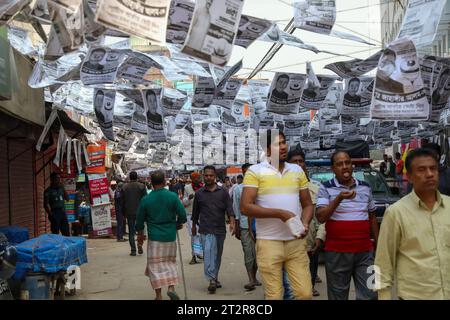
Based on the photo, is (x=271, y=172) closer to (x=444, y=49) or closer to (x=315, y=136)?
(x=444, y=49)

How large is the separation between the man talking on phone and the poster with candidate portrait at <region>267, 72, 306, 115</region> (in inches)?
309

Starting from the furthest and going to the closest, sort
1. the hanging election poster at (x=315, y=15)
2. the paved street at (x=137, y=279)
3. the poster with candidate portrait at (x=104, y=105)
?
the poster with candidate portrait at (x=104, y=105) → the paved street at (x=137, y=279) → the hanging election poster at (x=315, y=15)

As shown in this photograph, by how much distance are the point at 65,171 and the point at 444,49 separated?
1518 cm

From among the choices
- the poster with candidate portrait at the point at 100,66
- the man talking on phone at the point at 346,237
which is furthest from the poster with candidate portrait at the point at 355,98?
the man talking on phone at the point at 346,237

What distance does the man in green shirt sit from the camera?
322 inches

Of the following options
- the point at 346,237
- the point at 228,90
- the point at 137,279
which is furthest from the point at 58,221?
the point at 346,237

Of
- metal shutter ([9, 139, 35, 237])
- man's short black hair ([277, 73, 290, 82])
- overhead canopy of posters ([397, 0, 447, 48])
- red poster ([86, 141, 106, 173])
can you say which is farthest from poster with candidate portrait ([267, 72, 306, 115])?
red poster ([86, 141, 106, 173])

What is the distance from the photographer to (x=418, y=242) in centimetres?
362

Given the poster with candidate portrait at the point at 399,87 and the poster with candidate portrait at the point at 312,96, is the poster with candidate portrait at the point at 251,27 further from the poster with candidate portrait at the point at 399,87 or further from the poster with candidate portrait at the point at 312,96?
the poster with candidate portrait at the point at 312,96

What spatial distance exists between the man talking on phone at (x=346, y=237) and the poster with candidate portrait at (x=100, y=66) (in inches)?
221

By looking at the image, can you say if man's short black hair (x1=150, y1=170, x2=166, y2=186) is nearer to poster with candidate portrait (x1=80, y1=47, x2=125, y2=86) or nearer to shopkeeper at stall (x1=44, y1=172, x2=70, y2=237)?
poster with candidate portrait (x1=80, y1=47, x2=125, y2=86)

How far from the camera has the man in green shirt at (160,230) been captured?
322 inches

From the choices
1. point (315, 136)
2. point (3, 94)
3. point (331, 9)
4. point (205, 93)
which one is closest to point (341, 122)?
point (315, 136)

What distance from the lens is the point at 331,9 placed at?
27.4 feet
